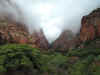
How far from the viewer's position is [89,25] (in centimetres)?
1731

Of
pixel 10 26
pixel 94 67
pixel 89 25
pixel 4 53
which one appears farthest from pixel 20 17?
pixel 94 67

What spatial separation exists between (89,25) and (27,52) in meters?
12.4

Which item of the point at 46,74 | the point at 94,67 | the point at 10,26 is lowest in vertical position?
the point at 46,74

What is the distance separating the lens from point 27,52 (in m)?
7.94

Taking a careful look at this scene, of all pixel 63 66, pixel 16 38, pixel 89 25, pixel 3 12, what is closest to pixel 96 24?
pixel 89 25

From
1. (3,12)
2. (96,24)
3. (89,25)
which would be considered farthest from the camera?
(3,12)

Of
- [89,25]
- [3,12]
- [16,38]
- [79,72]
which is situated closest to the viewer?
[79,72]

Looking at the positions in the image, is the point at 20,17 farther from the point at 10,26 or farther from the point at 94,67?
the point at 94,67

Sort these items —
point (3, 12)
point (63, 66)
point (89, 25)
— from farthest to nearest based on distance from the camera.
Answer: point (3, 12) < point (89, 25) < point (63, 66)

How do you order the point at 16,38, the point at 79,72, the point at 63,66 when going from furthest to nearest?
the point at 16,38
the point at 63,66
the point at 79,72

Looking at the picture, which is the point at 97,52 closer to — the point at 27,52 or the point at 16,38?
the point at 27,52

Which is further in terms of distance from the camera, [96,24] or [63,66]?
[96,24]

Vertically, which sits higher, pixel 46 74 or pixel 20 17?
pixel 20 17

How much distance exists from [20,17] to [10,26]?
27.4 feet
